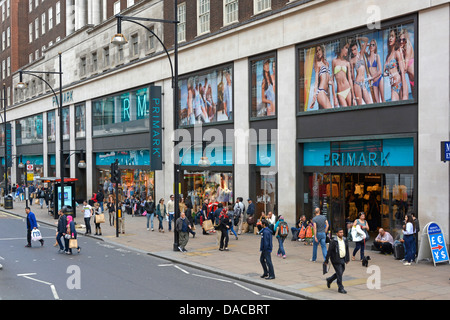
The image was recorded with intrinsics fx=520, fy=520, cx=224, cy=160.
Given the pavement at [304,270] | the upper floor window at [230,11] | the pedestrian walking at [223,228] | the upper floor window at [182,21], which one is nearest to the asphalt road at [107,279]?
the pavement at [304,270]

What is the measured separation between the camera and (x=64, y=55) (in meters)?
48.8

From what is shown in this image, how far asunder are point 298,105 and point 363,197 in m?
5.13

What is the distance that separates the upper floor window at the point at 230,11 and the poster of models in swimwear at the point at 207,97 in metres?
2.48

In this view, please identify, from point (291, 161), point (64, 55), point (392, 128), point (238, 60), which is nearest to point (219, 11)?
point (238, 60)

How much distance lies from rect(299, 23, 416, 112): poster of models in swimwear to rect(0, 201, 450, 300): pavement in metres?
5.88

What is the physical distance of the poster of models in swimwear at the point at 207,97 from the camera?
27500 millimetres

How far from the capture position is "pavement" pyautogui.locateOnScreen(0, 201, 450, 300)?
12.7 meters

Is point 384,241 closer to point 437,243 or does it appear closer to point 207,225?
point 437,243

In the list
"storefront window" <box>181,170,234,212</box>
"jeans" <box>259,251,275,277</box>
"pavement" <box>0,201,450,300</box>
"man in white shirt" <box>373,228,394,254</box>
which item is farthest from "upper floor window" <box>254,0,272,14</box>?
"jeans" <box>259,251,275,277</box>

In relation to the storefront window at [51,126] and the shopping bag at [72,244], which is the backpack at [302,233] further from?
the storefront window at [51,126]

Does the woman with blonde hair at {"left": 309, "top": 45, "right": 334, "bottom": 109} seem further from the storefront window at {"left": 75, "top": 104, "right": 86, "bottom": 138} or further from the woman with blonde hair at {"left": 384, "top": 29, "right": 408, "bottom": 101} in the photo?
the storefront window at {"left": 75, "top": 104, "right": 86, "bottom": 138}

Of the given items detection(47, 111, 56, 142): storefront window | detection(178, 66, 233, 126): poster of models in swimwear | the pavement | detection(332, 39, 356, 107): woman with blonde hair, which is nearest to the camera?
the pavement

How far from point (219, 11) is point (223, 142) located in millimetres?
7075

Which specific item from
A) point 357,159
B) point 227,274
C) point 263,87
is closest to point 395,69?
point 357,159
